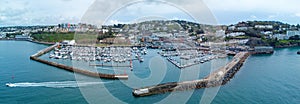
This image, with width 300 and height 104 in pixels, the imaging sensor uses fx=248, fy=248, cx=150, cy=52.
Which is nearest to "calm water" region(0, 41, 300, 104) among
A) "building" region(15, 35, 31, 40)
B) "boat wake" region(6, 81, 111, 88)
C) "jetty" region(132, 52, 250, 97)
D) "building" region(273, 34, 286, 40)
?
"boat wake" region(6, 81, 111, 88)

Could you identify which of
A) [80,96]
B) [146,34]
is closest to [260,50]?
[146,34]

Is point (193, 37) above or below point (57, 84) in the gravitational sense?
above

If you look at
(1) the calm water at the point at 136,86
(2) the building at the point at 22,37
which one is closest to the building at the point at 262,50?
(1) the calm water at the point at 136,86

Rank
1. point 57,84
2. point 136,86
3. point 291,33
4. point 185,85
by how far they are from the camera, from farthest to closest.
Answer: point 291,33
point 57,84
point 136,86
point 185,85

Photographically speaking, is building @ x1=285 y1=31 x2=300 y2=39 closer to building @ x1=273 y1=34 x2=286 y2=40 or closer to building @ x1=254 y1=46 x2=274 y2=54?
building @ x1=273 y1=34 x2=286 y2=40

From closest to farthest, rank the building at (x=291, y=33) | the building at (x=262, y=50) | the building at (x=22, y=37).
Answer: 1. the building at (x=262, y=50)
2. the building at (x=291, y=33)
3. the building at (x=22, y=37)

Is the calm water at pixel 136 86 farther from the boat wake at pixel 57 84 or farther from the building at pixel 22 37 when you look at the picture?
the building at pixel 22 37

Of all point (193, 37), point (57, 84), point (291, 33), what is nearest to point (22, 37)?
point (193, 37)

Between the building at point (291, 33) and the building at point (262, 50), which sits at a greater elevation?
the building at point (291, 33)

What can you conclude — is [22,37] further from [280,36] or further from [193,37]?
[280,36]
